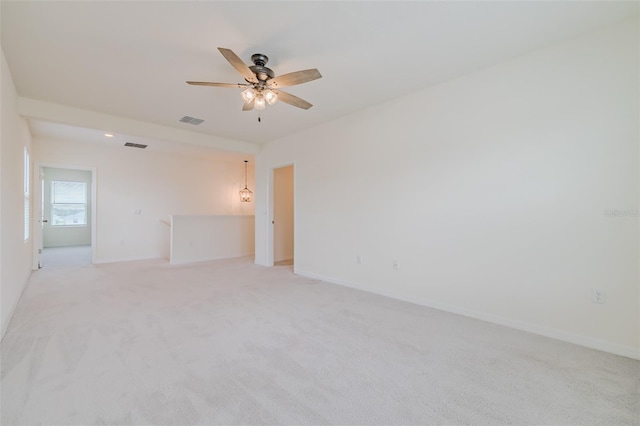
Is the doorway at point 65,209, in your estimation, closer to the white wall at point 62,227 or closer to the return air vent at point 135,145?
the white wall at point 62,227

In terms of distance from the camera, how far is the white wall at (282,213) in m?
6.09

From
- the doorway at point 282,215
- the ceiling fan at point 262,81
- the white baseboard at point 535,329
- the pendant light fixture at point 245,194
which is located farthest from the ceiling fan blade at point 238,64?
the pendant light fixture at point 245,194

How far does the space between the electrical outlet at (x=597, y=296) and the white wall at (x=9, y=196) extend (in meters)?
5.03

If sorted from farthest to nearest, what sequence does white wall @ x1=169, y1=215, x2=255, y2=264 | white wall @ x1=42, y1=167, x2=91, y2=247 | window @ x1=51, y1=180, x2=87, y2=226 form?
window @ x1=51, y1=180, x2=87, y2=226
white wall @ x1=42, y1=167, x2=91, y2=247
white wall @ x1=169, y1=215, x2=255, y2=264

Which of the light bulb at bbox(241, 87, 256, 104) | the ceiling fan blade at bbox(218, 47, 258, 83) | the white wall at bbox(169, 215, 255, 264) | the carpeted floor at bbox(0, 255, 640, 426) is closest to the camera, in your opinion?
the carpeted floor at bbox(0, 255, 640, 426)

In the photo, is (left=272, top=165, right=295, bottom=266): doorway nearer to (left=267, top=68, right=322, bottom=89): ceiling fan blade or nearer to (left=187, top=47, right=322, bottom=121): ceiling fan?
(left=187, top=47, right=322, bottom=121): ceiling fan

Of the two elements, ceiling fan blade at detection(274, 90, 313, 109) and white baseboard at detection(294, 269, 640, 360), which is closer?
white baseboard at detection(294, 269, 640, 360)

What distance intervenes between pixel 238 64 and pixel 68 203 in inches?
400

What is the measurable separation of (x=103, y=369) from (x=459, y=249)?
3.30 metres

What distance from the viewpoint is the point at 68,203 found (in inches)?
359

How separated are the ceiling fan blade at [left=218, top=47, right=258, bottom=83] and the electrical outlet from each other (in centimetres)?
341

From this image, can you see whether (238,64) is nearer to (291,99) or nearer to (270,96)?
(270,96)

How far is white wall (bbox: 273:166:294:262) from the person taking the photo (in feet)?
20.0

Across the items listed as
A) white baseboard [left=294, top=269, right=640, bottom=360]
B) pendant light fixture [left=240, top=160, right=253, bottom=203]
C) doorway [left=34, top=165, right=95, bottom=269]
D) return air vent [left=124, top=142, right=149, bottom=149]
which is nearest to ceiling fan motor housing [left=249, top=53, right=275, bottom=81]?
white baseboard [left=294, top=269, right=640, bottom=360]
